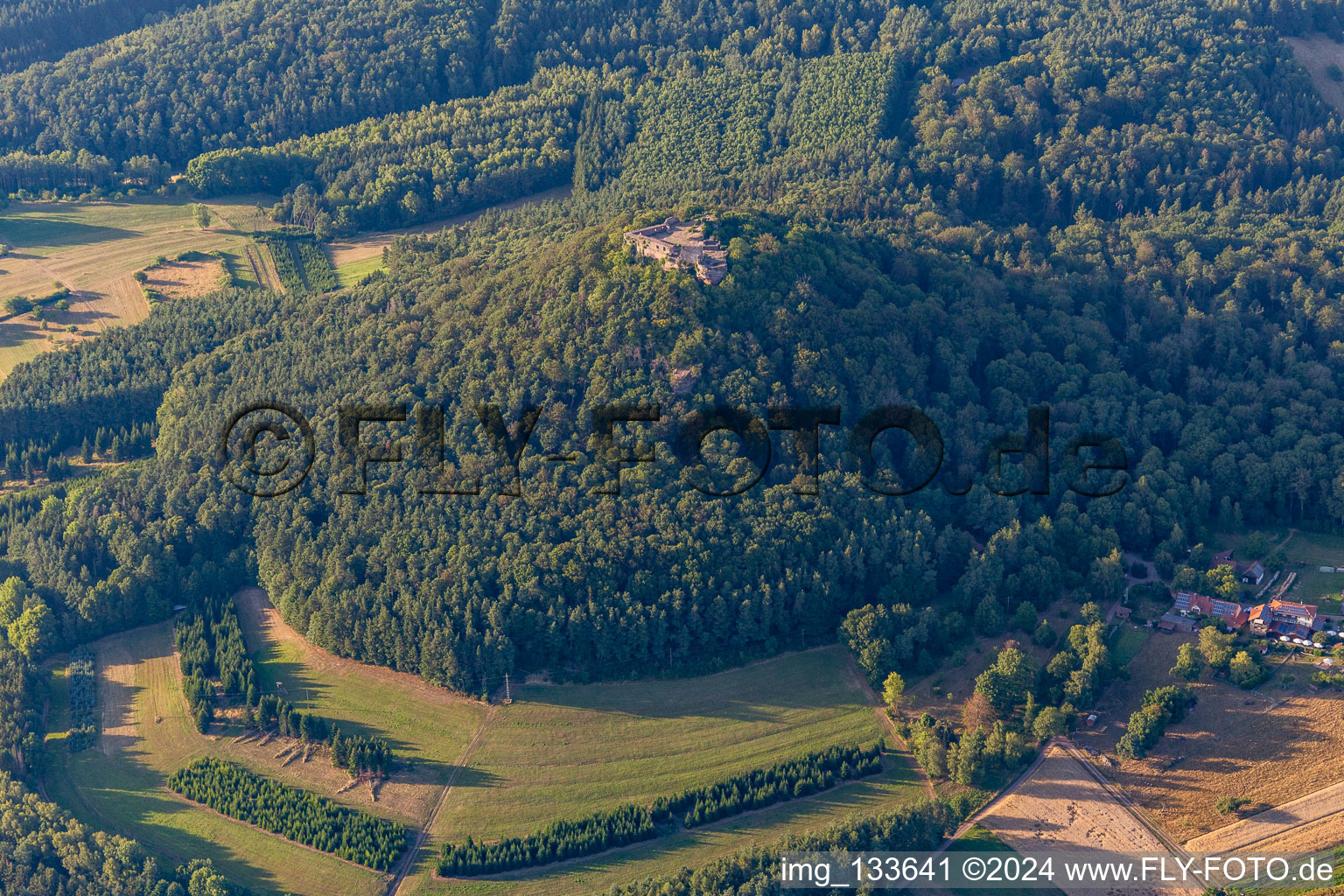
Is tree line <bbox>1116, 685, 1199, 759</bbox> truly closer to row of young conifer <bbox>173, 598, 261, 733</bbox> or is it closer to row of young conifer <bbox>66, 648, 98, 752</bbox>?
row of young conifer <bbox>173, 598, 261, 733</bbox>

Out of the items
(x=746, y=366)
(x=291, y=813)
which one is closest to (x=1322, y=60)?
(x=746, y=366)

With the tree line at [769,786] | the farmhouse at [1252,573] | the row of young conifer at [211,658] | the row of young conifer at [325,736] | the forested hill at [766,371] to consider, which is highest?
the forested hill at [766,371]

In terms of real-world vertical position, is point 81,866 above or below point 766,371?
below

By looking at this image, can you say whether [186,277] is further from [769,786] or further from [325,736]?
[769,786]

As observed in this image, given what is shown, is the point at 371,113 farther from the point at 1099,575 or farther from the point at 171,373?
the point at 1099,575

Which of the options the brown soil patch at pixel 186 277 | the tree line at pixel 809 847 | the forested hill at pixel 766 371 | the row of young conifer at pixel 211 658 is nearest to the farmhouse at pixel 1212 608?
the forested hill at pixel 766 371

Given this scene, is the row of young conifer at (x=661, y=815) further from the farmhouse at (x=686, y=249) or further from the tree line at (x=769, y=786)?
the farmhouse at (x=686, y=249)
